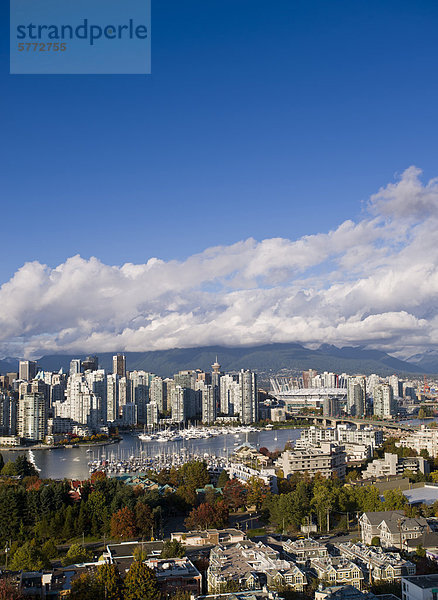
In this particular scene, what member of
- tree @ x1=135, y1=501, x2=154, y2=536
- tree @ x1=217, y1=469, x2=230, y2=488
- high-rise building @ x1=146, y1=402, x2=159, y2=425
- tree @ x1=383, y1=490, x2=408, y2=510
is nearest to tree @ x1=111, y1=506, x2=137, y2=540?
tree @ x1=135, y1=501, x2=154, y2=536

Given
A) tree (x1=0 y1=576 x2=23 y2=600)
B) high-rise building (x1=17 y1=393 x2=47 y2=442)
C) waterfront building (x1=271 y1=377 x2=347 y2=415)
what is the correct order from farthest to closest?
waterfront building (x1=271 y1=377 x2=347 y2=415)
high-rise building (x1=17 y1=393 x2=47 y2=442)
tree (x1=0 y1=576 x2=23 y2=600)

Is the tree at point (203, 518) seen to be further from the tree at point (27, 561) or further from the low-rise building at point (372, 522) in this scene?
the tree at point (27, 561)

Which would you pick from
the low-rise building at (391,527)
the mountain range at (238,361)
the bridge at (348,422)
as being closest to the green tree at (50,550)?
the low-rise building at (391,527)

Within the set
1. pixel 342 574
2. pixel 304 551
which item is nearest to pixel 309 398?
pixel 304 551

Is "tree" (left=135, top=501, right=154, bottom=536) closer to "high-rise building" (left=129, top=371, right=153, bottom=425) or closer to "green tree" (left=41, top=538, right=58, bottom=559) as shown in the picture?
"green tree" (left=41, top=538, right=58, bottom=559)

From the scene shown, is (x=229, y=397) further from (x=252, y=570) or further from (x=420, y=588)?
(x=420, y=588)

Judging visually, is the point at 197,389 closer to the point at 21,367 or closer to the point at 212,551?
the point at 21,367
